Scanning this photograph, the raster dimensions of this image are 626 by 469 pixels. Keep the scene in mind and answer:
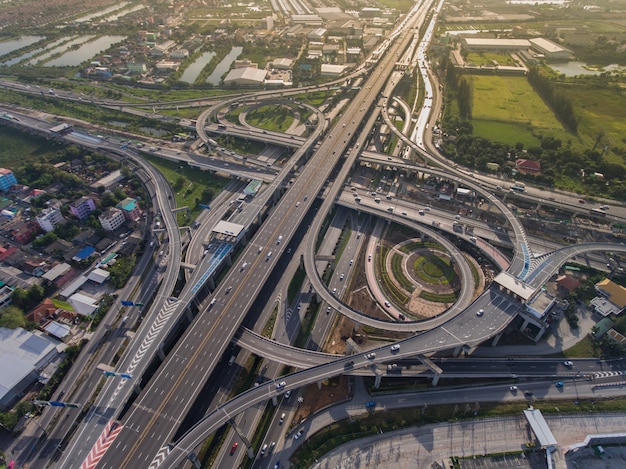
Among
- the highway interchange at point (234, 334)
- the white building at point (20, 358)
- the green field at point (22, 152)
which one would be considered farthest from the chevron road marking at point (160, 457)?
the green field at point (22, 152)

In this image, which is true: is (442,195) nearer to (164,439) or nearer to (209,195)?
(209,195)


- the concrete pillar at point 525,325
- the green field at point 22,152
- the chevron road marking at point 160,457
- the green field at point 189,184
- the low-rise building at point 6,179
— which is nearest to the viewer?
the chevron road marking at point 160,457

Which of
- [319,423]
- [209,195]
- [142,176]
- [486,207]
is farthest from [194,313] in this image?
[486,207]

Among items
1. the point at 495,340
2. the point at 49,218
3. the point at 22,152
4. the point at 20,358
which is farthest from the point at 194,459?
the point at 22,152

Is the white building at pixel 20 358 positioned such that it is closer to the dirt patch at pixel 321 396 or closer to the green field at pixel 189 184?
the green field at pixel 189 184

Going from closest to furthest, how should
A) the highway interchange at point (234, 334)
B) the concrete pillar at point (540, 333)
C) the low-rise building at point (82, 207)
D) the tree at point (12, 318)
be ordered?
the highway interchange at point (234, 334) → the tree at point (12, 318) → the concrete pillar at point (540, 333) → the low-rise building at point (82, 207)

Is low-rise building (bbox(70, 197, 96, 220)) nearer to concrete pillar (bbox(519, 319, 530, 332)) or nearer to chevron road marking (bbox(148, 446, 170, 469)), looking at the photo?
chevron road marking (bbox(148, 446, 170, 469))

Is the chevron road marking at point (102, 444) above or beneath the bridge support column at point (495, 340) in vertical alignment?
beneath
